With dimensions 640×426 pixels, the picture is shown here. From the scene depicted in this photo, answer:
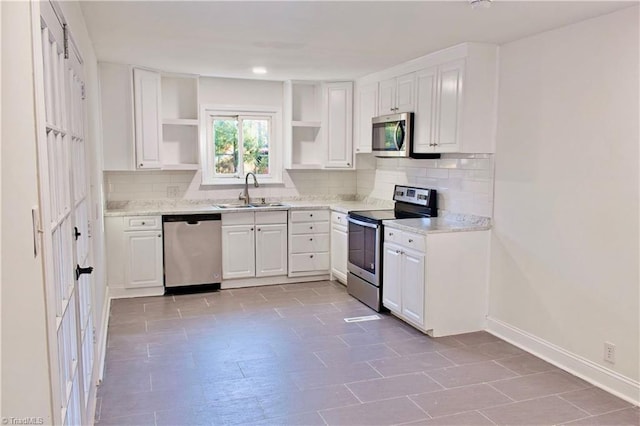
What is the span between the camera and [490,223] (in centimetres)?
423

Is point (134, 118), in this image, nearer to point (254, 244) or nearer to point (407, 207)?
point (254, 244)

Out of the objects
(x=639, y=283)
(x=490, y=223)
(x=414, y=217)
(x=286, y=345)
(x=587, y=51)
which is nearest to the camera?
(x=639, y=283)

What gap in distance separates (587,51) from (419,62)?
5.10 feet

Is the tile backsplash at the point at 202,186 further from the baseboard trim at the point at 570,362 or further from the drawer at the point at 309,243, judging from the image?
the baseboard trim at the point at 570,362

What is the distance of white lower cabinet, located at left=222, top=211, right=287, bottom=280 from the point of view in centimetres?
558

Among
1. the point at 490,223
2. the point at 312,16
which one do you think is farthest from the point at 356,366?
the point at 312,16

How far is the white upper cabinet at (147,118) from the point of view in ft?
17.1

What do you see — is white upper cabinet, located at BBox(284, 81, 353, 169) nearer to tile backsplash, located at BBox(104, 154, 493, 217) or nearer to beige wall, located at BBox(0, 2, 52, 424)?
tile backsplash, located at BBox(104, 154, 493, 217)

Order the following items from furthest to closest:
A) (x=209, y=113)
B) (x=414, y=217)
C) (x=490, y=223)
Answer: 1. (x=209, y=113)
2. (x=414, y=217)
3. (x=490, y=223)

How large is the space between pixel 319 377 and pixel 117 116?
340cm

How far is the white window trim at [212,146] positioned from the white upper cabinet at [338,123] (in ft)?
2.13

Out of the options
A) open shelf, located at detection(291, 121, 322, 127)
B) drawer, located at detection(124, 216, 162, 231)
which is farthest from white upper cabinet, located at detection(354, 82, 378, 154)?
drawer, located at detection(124, 216, 162, 231)

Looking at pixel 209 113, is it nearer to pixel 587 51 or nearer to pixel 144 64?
pixel 144 64

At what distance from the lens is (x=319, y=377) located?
3402 mm
